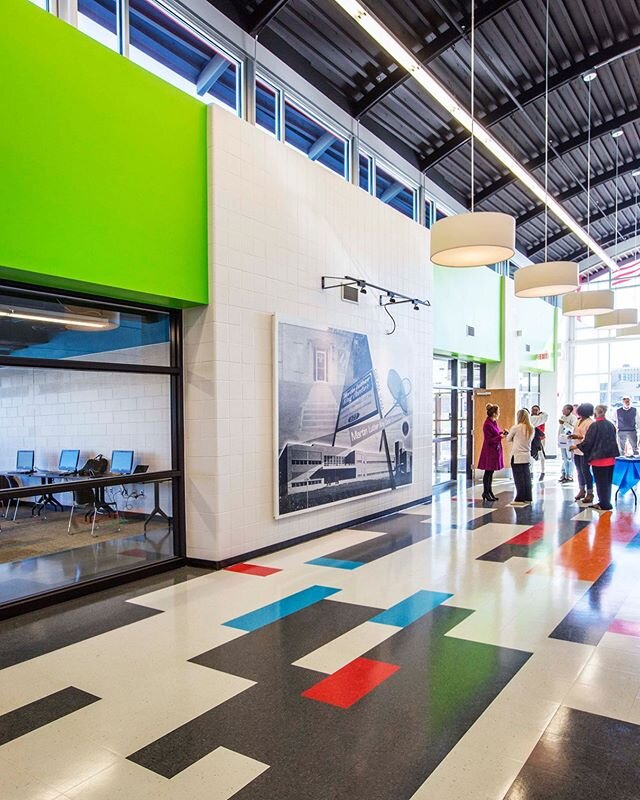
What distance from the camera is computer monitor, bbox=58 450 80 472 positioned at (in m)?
4.97

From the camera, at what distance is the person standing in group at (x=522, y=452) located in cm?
890

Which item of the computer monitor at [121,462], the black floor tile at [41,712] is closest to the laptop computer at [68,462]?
the computer monitor at [121,462]

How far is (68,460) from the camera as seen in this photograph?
5.06m

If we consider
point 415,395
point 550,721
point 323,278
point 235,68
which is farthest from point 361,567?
point 235,68

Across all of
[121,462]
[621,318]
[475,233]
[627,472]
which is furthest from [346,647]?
[621,318]

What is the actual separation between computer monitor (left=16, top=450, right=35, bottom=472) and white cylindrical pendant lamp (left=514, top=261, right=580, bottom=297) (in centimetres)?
613

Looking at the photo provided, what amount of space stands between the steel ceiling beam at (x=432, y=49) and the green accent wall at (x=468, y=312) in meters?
3.08

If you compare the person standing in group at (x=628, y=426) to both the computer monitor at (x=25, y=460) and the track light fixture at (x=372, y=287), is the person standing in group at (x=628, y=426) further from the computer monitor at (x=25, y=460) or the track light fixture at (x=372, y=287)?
the computer monitor at (x=25, y=460)

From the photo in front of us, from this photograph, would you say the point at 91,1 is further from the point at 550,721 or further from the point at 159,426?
the point at 550,721

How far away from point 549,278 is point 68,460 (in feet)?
19.9

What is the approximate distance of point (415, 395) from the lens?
9000mm

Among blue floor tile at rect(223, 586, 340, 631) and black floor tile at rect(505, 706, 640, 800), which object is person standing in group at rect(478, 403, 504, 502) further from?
black floor tile at rect(505, 706, 640, 800)

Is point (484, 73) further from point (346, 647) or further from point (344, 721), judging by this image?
point (344, 721)

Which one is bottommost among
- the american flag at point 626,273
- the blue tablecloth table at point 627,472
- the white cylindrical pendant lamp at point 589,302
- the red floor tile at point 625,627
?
the red floor tile at point 625,627
